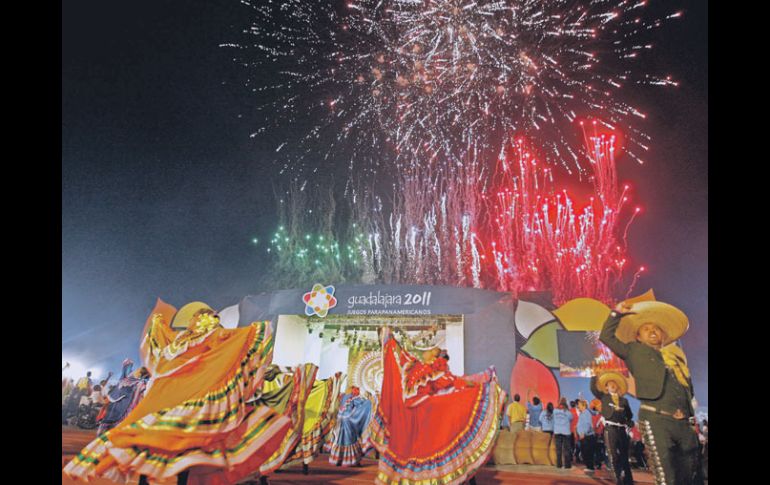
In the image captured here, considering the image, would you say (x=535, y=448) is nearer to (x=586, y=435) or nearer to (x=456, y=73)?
(x=586, y=435)

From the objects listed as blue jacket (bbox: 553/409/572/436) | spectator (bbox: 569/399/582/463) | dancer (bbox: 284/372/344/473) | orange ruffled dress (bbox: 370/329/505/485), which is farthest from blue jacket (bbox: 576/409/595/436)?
dancer (bbox: 284/372/344/473)

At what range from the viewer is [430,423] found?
491 centimetres

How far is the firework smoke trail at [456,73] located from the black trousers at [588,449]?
7.39 m

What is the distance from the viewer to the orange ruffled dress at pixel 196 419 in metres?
3.62

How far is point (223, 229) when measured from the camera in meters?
17.4

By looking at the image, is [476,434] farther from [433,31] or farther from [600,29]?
[600,29]

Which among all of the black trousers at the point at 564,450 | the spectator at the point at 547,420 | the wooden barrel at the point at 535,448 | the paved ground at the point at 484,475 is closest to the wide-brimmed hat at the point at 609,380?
the paved ground at the point at 484,475

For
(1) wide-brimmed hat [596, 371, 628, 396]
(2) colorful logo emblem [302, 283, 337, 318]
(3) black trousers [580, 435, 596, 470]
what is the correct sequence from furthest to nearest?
(2) colorful logo emblem [302, 283, 337, 318]
(3) black trousers [580, 435, 596, 470]
(1) wide-brimmed hat [596, 371, 628, 396]

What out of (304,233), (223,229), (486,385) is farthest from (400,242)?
(486,385)

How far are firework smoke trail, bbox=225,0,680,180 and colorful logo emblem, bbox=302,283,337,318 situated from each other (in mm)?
4789

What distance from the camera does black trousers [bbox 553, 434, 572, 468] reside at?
818 cm

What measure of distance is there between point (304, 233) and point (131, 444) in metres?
18.2

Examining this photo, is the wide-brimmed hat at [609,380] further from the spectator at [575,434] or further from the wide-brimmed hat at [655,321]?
the spectator at [575,434]

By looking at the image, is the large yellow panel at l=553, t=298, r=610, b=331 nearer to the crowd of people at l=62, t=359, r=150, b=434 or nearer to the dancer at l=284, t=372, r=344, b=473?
the dancer at l=284, t=372, r=344, b=473
